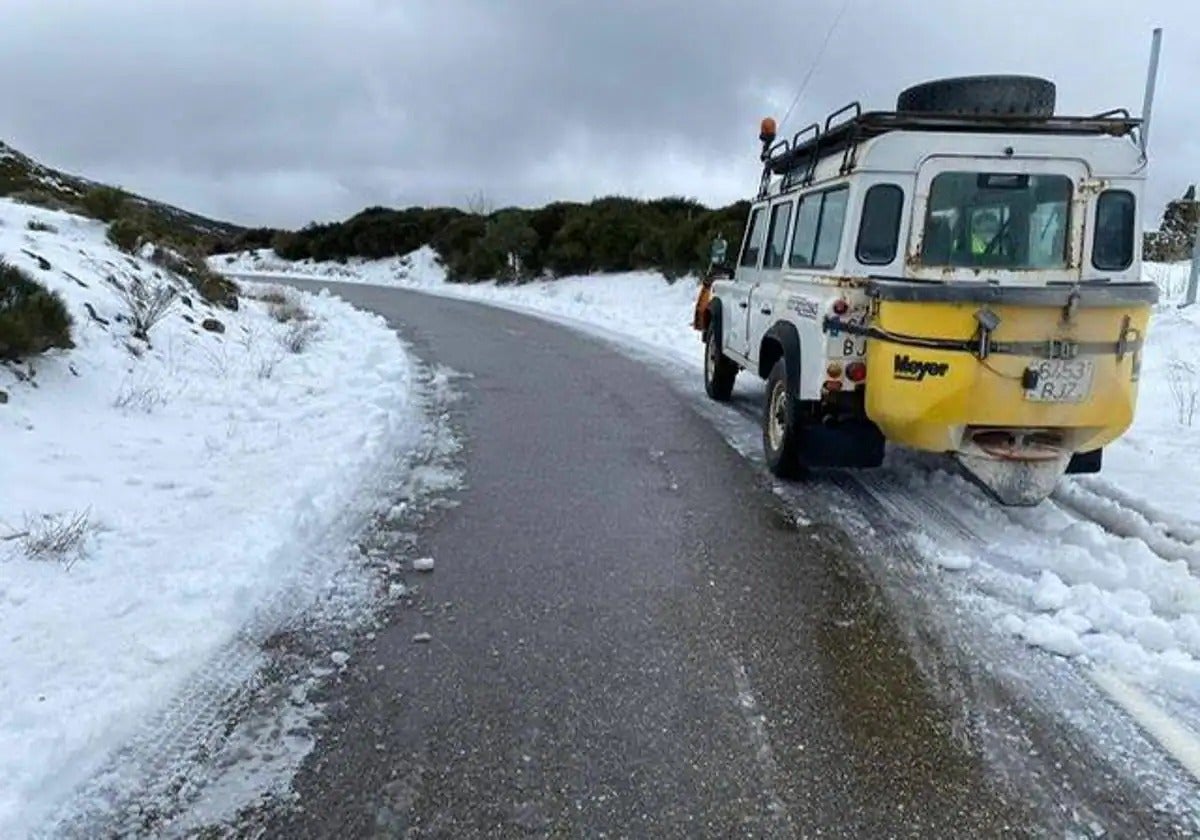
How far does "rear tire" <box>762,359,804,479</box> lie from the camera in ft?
21.0

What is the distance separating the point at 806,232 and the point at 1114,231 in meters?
2.15

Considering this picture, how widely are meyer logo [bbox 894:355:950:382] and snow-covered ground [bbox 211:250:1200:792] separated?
0.96m

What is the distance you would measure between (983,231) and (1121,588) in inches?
98.1

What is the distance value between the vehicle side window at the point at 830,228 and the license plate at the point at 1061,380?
1.59m

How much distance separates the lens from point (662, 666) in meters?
3.81

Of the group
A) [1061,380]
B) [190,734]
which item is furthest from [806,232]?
[190,734]

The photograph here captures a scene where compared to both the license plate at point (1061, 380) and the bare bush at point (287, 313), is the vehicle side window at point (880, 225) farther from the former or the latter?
the bare bush at point (287, 313)

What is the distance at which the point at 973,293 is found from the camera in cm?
518

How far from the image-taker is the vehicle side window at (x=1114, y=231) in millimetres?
5859

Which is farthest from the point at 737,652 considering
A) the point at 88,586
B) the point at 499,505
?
the point at 88,586

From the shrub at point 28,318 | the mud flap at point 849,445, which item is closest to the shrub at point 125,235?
the shrub at point 28,318

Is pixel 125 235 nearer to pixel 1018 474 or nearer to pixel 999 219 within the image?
pixel 999 219

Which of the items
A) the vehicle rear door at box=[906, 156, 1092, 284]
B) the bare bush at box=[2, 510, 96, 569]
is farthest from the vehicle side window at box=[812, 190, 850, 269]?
the bare bush at box=[2, 510, 96, 569]

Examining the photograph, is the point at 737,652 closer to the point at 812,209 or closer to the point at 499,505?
the point at 499,505
